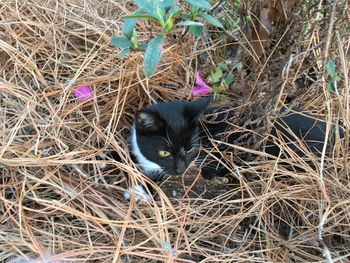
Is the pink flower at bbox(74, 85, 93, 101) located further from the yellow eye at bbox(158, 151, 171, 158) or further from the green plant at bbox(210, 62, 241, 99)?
the green plant at bbox(210, 62, 241, 99)

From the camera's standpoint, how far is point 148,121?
1.80m

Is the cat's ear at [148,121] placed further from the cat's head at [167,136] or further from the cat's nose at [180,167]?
the cat's nose at [180,167]

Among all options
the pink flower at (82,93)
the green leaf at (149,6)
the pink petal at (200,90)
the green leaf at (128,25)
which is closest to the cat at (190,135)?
the pink petal at (200,90)

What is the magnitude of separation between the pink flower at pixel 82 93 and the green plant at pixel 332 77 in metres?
0.95

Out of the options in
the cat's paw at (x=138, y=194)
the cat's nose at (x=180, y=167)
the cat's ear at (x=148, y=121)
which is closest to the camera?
the cat's paw at (x=138, y=194)

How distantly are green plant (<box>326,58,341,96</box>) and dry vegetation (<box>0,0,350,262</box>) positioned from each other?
3cm

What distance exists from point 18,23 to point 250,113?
3.79 ft

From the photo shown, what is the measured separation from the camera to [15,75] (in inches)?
76.6

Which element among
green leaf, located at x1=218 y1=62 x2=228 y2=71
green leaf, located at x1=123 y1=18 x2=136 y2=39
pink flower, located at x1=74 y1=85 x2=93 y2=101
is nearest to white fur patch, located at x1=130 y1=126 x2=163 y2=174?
pink flower, located at x1=74 y1=85 x2=93 y2=101

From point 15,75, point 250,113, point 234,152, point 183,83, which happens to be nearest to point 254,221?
point 234,152

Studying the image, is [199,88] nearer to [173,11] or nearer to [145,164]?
[145,164]

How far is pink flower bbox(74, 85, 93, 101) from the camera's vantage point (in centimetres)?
192

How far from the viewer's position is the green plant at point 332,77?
142 cm

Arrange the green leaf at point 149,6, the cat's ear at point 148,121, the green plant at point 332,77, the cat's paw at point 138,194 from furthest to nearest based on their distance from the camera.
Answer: the cat's ear at point 148,121 → the cat's paw at point 138,194 → the green plant at point 332,77 → the green leaf at point 149,6
